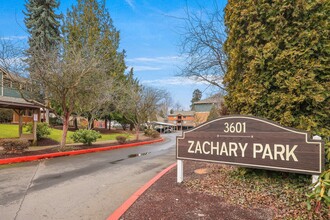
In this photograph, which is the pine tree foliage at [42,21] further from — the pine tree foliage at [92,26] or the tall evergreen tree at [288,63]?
the tall evergreen tree at [288,63]

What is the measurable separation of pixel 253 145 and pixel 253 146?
0.02 metres

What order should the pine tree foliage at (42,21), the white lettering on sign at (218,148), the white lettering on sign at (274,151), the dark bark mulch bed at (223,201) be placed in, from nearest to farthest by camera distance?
the dark bark mulch bed at (223,201)
the white lettering on sign at (274,151)
the white lettering on sign at (218,148)
the pine tree foliage at (42,21)

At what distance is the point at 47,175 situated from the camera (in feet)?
22.8

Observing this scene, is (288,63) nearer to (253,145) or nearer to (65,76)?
(253,145)

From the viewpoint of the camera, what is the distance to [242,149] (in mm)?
4516

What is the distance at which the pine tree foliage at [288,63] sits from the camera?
438 centimetres

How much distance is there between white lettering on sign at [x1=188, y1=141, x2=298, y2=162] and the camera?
4029mm

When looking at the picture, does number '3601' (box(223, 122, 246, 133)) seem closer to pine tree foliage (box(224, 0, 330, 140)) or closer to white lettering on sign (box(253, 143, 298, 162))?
white lettering on sign (box(253, 143, 298, 162))

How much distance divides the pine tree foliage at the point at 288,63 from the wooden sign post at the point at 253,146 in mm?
674

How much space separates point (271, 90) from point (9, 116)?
31.3 m

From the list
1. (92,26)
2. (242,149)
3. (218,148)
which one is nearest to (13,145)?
(218,148)

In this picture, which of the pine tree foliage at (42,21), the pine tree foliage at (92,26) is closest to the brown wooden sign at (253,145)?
the pine tree foliage at (92,26)

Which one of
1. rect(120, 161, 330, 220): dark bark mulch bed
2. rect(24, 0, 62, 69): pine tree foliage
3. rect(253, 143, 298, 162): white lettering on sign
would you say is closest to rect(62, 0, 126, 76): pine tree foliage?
rect(24, 0, 62, 69): pine tree foliage

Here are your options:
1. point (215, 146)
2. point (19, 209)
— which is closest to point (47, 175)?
point (19, 209)
